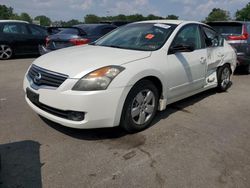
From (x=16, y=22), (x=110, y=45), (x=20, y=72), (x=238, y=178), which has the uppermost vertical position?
(x=16, y=22)

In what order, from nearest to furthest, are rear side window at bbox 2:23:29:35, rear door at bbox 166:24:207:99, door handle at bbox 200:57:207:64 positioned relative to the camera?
rear door at bbox 166:24:207:99 < door handle at bbox 200:57:207:64 < rear side window at bbox 2:23:29:35

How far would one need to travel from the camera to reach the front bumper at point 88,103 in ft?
11.4

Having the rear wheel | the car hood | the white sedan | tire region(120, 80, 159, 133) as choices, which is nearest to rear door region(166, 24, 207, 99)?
the white sedan

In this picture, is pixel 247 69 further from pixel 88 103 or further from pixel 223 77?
pixel 88 103

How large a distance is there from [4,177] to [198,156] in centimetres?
211

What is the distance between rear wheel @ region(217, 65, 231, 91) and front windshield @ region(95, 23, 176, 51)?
69.4 inches

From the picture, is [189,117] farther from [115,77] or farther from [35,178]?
[35,178]

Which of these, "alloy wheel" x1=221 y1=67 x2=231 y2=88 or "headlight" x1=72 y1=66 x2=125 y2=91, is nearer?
"headlight" x1=72 y1=66 x2=125 y2=91

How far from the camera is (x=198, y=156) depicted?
11.3ft

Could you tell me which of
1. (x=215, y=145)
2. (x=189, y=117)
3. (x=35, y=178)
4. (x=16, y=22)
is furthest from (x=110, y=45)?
(x=16, y=22)

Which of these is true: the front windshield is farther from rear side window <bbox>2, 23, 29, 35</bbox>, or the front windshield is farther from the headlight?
rear side window <bbox>2, 23, 29, 35</bbox>

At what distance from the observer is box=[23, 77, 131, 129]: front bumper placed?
3.46 metres

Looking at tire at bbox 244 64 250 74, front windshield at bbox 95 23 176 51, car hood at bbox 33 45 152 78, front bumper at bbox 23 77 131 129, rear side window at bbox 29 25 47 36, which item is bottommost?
tire at bbox 244 64 250 74

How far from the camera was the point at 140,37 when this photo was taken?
4.74m
